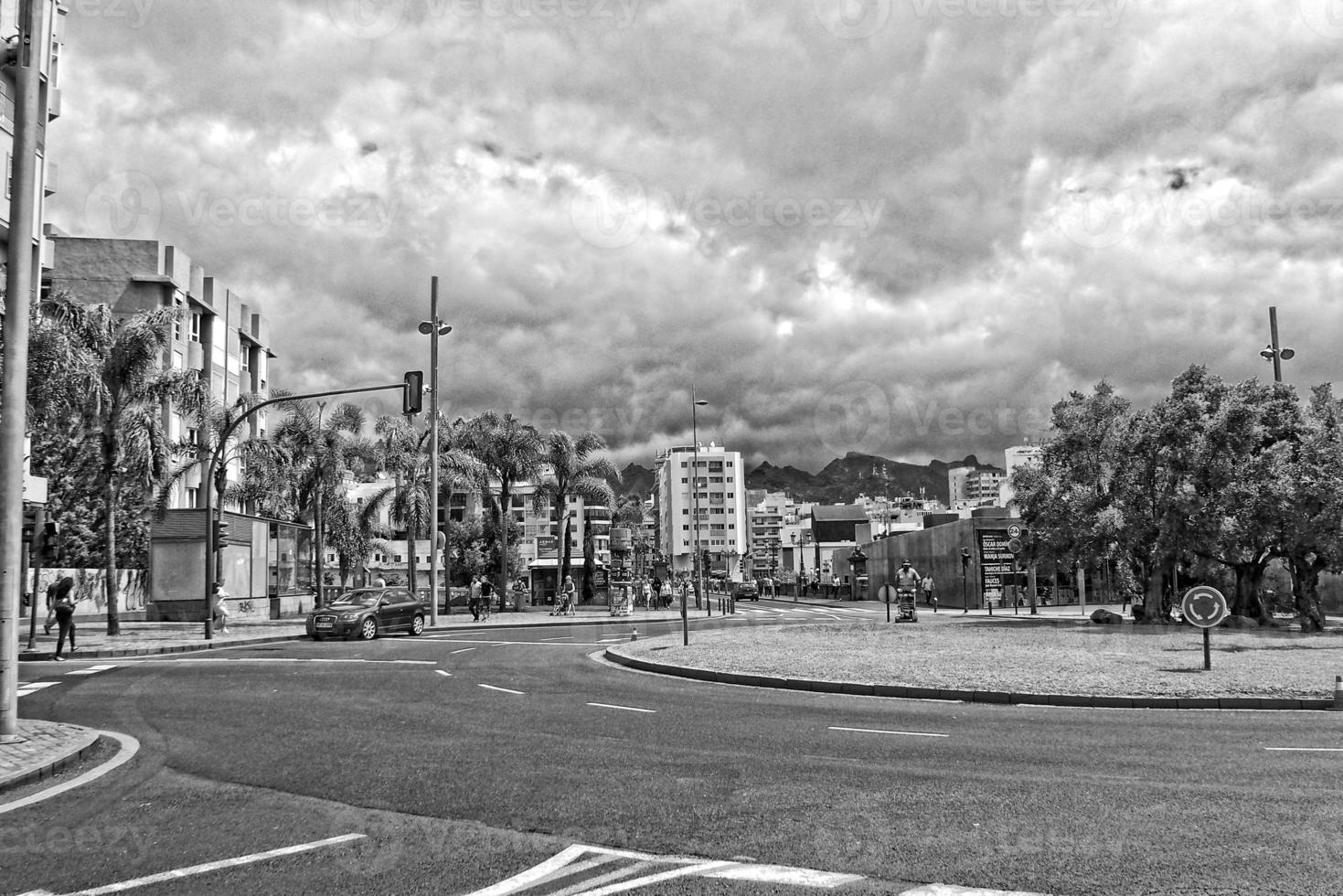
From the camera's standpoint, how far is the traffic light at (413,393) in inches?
968

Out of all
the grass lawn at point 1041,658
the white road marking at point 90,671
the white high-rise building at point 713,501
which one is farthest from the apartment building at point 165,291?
the white high-rise building at point 713,501

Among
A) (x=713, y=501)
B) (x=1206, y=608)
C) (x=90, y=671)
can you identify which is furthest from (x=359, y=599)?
(x=713, y=501)

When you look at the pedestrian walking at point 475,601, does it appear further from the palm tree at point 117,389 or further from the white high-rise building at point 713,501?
the white high-rise building at point 713,501

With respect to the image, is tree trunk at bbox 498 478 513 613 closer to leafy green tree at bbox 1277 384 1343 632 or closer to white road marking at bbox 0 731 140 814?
leafy green tree at bbox 1277 384 1343 632

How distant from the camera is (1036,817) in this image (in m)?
6.76

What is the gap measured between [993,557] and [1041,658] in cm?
3597

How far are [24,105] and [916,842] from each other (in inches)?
445

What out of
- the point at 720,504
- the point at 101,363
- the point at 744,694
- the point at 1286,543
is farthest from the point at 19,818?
the point at 720,504

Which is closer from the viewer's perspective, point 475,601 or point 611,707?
point 611,707

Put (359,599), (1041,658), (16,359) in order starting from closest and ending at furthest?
(16,359) → (1041,658) → (359,599)

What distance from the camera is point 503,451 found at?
151ft

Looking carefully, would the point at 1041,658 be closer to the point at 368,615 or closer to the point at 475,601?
the point at 368,615

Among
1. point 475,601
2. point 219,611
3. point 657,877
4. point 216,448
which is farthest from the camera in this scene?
point 475,601

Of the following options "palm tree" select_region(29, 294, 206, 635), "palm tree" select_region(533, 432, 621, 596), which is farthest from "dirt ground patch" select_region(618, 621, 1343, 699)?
"palm tree" select_region(533, 432, 621, 596)
